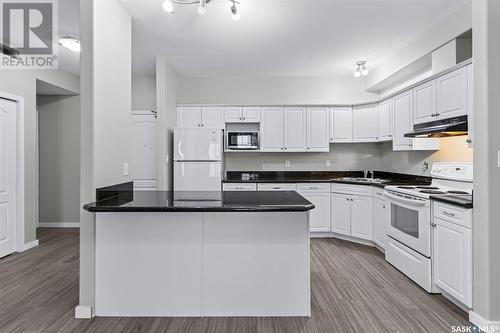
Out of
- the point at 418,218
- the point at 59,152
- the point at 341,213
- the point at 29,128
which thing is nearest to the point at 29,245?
the point at 29,128

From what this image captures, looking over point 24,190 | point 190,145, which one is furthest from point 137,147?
point 24,190

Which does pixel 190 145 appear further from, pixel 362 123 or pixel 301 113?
pixel 362 123

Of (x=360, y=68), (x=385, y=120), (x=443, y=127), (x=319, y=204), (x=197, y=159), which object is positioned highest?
(x=360, y=68)

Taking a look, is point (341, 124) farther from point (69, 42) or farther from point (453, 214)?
point (69, 42)

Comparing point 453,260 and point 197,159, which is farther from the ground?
point 197,159

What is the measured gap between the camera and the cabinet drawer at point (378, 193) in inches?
156

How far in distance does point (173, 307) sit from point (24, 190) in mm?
3306

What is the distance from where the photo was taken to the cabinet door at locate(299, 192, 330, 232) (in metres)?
4.84

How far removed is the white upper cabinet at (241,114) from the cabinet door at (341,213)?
74.7 inches

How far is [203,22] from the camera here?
3.35m

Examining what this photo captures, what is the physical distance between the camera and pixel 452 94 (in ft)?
9.68

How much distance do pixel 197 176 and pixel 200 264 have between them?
231 centimetres

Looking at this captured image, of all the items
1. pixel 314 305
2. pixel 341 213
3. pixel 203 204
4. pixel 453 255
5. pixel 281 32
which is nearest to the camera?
pixel 203 204

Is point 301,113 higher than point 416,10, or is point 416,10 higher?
point 416,10
